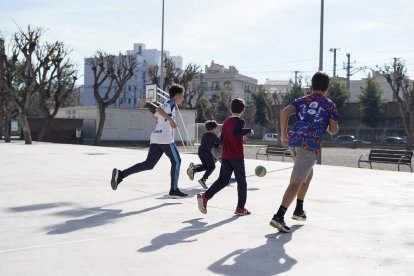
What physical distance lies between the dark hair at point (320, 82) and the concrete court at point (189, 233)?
1484 mm

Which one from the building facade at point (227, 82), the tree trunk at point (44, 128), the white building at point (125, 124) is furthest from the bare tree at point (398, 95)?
the building facade at point (227, 82)

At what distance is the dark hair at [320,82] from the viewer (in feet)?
18.4

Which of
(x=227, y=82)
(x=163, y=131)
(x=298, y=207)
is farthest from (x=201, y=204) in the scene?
(x=227, y=82)

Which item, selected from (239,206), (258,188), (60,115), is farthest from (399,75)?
(239,206)

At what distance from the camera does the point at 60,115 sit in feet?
163

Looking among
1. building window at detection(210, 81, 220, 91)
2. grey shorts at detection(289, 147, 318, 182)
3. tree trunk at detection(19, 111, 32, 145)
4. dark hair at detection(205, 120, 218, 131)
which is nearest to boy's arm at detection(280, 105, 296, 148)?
grey shorts at detection(289, 147, 318, 182)

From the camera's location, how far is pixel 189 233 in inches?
207

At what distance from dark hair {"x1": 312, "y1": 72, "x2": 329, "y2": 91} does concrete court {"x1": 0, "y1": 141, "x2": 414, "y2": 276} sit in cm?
148

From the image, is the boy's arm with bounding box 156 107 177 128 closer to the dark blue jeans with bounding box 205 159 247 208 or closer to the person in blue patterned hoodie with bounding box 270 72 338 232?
the dark blue jeans with bounding box 205 159 247 208

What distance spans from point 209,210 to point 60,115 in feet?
148

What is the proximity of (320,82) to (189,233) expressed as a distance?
6.80ft

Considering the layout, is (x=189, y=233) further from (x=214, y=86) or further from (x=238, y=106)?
(x=214, y=86)

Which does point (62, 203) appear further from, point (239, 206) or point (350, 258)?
point (350, 258)

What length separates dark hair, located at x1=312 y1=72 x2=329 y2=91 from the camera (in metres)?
5.62
